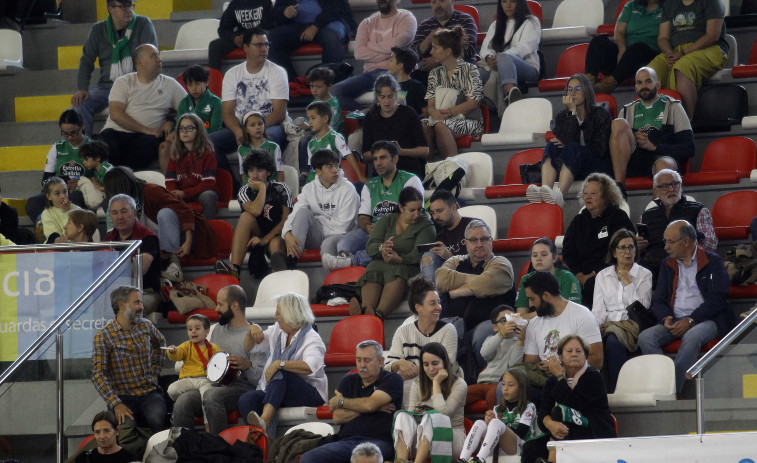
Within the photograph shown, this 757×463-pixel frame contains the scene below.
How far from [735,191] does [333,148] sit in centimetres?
283

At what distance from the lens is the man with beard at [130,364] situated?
332 inches

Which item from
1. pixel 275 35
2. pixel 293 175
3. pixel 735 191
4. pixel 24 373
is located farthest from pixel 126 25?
pixel 735 191

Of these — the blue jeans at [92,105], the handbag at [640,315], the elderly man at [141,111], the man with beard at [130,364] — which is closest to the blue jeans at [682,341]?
the handbag at [640,315]

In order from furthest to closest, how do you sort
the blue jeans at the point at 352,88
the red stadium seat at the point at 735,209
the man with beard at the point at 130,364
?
the blue jeans at the point at 352,88 < the red stadium seat at the point at 735,209 < the man with beard at the point at 130,364

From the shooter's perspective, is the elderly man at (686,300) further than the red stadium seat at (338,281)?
No

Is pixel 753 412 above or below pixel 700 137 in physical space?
below

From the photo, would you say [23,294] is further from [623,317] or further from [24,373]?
[623,317]

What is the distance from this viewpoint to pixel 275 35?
11695mm

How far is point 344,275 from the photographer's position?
9.27 m

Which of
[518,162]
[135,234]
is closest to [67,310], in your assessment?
[135,234]

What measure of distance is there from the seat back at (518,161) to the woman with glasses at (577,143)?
0.45 metres

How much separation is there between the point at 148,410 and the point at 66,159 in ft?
9.59

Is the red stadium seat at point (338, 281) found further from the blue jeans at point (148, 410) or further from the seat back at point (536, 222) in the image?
the blue jeans at point (148, 410)

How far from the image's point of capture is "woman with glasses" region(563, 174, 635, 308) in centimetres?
864
